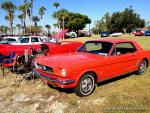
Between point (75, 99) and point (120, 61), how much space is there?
209 cm

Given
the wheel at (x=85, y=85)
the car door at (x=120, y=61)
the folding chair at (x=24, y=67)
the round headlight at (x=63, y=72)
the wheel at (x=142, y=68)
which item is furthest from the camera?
the wheel at (x=142, y=68)

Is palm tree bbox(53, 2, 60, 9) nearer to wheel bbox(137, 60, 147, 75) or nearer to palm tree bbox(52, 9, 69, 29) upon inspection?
palm tree bbox(52, 9, 69, 29)

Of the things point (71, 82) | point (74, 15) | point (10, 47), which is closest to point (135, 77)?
point (71, 82)

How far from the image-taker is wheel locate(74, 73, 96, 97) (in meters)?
5.49

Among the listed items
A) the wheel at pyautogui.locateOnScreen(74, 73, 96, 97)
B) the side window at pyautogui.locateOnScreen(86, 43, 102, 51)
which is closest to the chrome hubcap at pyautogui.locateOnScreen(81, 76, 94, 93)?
the wheel at pyautogui.locateOnScreen(74, 73, 96, 97)

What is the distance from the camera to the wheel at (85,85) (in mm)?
5493

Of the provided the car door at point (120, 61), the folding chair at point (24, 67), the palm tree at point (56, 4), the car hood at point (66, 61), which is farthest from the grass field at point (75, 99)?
the palm tree at point (56, 4)

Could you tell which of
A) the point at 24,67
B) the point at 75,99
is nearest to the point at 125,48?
the point at 75,99

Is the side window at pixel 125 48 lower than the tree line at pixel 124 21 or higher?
lower

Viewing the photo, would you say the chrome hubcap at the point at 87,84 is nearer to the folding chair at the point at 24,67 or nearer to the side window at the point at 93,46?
the side window at the point at 93,46

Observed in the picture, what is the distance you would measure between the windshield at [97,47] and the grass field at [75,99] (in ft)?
3.64

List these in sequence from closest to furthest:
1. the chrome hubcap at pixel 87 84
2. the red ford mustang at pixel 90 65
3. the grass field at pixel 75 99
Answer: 1. the grass field at pixel 75 99
2. the red ford mustang at pixel 90 65
3. the chrome hubcap at pixel 87 84

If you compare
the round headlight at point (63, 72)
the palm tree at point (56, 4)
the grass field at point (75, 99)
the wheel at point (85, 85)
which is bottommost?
the grass field at point (75, 99)

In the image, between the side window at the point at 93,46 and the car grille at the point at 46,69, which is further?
the side window at the point at 93,46
